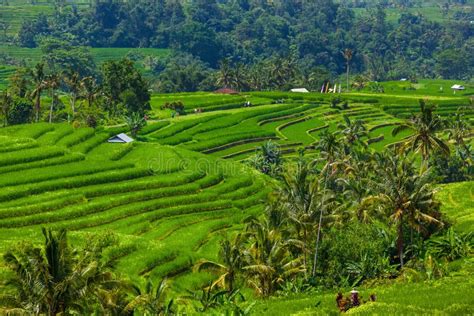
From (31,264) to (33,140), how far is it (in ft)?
145

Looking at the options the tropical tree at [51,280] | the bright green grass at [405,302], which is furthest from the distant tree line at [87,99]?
the bright green grass at [405,302]

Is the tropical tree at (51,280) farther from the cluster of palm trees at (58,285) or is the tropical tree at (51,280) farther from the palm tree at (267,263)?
the palm tree at (267,263)

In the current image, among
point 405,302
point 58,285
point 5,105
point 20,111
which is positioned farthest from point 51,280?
point 20,111

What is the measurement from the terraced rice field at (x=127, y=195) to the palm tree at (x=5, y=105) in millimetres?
21444

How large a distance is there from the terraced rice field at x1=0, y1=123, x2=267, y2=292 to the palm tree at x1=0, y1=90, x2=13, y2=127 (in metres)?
21.4

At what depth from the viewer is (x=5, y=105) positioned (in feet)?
323

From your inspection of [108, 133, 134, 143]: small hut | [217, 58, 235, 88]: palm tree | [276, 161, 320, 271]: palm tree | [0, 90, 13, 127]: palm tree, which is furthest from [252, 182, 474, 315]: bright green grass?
[217, 58, 235, 88]: palm tree

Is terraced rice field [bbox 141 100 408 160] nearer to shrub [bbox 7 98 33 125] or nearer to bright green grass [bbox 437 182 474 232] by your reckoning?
shrub [bbox 7 98 33 125]

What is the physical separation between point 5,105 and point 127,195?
45426 millimetres

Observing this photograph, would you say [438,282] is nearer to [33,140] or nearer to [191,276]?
[191,276]

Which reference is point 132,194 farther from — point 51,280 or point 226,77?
point 226,77

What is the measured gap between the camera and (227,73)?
164750 millimetres

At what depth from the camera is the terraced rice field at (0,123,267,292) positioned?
50219 millimetres

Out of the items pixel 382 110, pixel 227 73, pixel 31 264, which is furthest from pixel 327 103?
pixel 31 264
